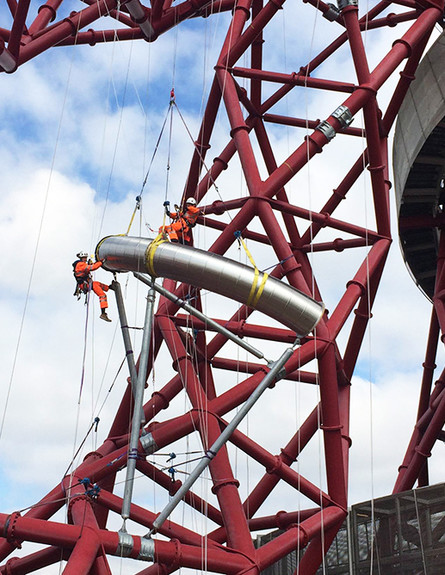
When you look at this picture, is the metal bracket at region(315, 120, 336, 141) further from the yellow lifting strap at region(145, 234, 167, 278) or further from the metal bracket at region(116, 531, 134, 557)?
the metal bracket at region(116, 531, 134, 557)

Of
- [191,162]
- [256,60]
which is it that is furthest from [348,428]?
[256,60]

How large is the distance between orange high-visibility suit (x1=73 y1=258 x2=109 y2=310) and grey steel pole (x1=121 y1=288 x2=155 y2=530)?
42.3 inches

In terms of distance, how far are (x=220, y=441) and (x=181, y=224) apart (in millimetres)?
4510

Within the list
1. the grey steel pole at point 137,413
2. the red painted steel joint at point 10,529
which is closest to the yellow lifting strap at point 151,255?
the grey steel pole at point 137,413

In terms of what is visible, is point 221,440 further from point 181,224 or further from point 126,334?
point 181,224

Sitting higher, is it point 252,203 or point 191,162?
point 191,162

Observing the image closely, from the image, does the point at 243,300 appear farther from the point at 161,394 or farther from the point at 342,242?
the point at 342,242

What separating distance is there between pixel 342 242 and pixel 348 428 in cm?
607

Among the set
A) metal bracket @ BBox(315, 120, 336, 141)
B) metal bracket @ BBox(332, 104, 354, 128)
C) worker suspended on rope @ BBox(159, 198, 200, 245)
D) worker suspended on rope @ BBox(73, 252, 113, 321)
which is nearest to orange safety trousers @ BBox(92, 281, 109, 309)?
worker suspended on rope @ BBox(73, 252, 113, 321)

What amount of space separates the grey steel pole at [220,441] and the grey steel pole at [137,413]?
633 millimetres

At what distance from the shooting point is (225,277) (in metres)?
15.5

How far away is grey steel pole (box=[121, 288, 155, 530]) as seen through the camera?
15.2 m

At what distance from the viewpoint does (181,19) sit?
23828mm

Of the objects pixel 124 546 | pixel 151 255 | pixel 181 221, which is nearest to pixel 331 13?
pixel 181 221
